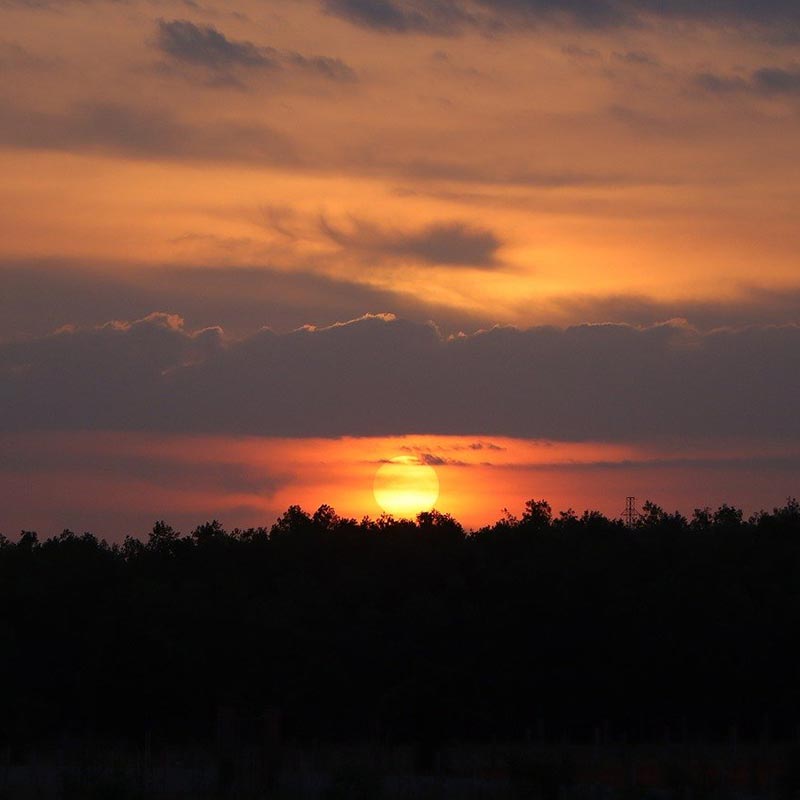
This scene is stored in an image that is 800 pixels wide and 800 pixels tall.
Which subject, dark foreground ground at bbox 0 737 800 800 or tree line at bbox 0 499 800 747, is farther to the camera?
A: tree line at bbox 0 499 800 747

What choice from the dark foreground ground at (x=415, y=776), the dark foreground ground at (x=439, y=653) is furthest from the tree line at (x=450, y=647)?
the dark foreground ground at (x=415, y=776)

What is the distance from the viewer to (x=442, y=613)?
192 feet

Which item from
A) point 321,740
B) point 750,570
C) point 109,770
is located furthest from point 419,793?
point 750,570

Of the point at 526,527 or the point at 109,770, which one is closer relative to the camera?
the point at 109,770

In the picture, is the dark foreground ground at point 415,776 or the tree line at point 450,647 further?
the tree line at point 450,647

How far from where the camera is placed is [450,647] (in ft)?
187

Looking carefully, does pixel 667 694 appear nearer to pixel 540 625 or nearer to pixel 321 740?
pixel 540 625

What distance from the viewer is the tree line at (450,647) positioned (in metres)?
54.9

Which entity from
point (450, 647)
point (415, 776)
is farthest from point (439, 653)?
point (415, 776)

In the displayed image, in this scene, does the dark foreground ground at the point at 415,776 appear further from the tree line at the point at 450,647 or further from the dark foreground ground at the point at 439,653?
the tree line at the point at 450,647

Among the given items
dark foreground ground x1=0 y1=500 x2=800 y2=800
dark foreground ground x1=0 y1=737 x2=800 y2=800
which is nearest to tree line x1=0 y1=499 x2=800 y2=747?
dark foreground ground x1=0 y1=500 x2=800 y2=800

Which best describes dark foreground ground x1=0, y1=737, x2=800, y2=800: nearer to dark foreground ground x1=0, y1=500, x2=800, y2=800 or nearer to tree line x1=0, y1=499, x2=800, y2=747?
dark foreground ground x1=0, y1=500, x2=800, y2=800

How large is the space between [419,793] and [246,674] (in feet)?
76.5

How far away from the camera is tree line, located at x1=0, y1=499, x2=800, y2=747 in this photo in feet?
180
